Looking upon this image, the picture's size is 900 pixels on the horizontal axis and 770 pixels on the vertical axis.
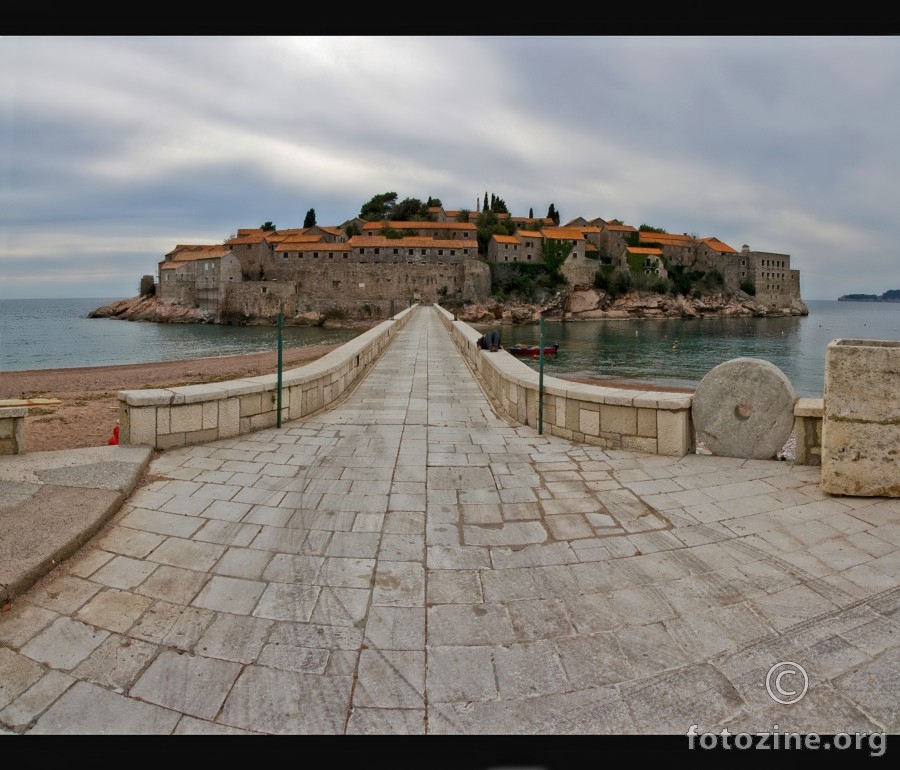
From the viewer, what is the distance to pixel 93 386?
22531mm

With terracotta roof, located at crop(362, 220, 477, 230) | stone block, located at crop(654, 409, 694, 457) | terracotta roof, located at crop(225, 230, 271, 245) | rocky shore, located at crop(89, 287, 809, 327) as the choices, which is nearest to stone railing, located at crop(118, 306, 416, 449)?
stone block, located at crop(654, 409, 694, 457)

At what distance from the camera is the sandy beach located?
11.0 metres

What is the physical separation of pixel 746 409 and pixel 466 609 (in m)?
3.77

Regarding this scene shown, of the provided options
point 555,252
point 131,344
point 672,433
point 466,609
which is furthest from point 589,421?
point 555,252

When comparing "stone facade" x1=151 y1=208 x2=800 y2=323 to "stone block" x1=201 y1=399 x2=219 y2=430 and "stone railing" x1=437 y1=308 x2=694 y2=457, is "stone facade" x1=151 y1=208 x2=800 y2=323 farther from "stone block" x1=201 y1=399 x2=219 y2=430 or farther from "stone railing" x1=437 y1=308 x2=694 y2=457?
"stone block" x1=201 y1=399 x2=219 y2=430

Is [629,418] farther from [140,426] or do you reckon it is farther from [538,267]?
[538,267]

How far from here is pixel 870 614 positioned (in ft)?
9.17

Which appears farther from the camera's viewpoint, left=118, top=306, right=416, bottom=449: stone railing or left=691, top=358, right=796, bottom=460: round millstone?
left=118, top=306, right=416, bottom=449: stone railing

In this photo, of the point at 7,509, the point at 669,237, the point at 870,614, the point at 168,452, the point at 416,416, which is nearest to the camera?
the point at 870,614

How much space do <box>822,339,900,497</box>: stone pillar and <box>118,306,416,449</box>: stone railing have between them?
5.83 metres
